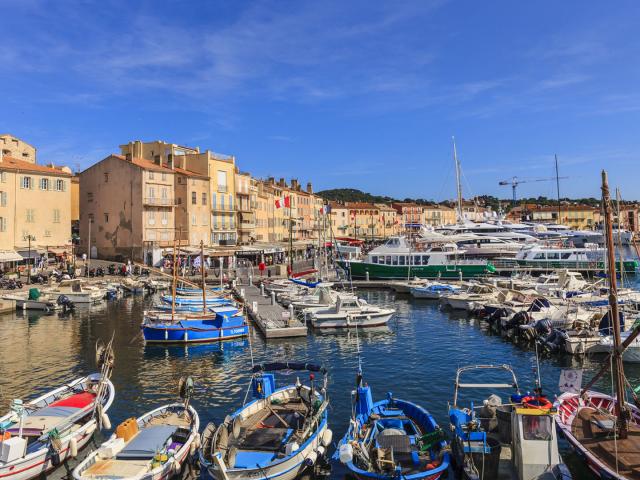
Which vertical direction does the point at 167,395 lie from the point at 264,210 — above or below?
below

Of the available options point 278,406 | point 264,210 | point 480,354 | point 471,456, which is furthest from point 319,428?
point 264,210

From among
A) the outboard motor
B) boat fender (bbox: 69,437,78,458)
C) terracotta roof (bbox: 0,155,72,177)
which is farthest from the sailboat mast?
terracotta roof (bbox: 0,155,72,177)

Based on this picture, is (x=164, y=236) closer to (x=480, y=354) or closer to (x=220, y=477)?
(x=480, y=354)

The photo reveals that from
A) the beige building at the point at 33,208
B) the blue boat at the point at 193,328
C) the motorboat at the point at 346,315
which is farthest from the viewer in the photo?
the beige building at the point at 33,208

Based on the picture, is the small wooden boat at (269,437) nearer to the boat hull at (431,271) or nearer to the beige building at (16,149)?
the boat hull at (431,271)

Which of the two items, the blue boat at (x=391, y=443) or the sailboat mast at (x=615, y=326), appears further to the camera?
the sailboat mast at (x=615, y=326)

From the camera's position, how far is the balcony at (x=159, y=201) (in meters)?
70.5

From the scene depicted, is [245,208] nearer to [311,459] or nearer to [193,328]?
[193,328]

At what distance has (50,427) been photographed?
1669 cm

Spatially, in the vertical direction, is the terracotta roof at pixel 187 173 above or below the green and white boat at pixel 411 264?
above

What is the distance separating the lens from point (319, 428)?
52.7ft

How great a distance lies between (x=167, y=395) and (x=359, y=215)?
134m

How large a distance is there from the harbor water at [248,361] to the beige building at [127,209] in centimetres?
2857

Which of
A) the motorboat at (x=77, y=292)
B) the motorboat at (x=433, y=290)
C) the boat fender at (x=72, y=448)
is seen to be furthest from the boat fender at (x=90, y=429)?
the motorboat at (x=433, y=290)
